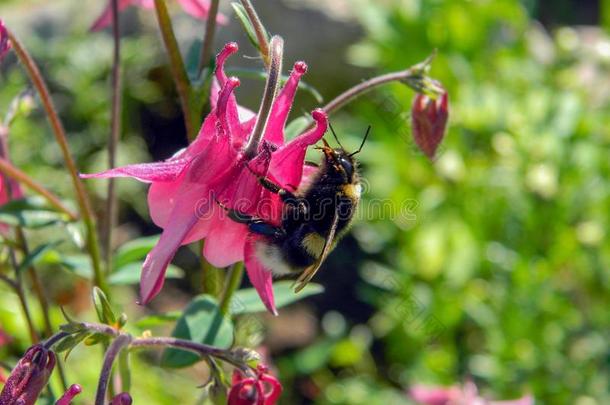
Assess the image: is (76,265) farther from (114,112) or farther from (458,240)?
(458,240)

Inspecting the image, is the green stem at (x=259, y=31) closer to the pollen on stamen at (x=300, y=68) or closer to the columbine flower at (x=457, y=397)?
the pollen on stamen at (x=300, y=68)

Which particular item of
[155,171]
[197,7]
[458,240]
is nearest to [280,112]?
[155,171]

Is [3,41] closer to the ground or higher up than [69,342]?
higher up

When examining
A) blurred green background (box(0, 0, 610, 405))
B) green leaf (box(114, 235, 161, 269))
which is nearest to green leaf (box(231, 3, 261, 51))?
green leaf (box(114, 235, 161, 269))

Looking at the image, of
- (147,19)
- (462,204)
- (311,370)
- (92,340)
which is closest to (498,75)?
(462,204)

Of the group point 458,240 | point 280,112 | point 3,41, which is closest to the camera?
point 280,112

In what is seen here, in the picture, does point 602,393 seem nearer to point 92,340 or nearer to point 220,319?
point 220,319

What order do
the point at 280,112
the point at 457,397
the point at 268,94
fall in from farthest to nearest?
the point at 457,397, the point at 280,112, the point at 268,94
